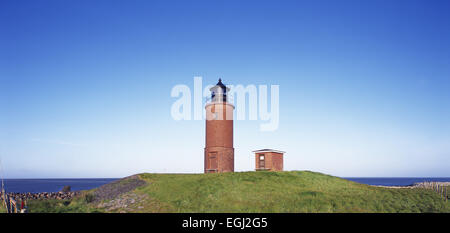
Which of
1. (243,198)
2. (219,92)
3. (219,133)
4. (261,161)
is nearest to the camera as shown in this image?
(243,198)

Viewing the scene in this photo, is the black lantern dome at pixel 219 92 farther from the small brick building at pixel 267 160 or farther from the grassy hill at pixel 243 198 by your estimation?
the grassy hill at pixel 243 198

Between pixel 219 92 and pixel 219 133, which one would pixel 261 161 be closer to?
pixel 219 133

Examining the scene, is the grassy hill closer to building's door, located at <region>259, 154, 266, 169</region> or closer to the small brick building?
the small brick building

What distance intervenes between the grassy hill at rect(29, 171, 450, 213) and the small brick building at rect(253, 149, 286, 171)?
5545 mm

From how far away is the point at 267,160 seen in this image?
1321 inches

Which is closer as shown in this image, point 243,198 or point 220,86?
point 243,198

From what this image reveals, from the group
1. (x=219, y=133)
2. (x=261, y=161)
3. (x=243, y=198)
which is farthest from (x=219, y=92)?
(x=243, y=198)

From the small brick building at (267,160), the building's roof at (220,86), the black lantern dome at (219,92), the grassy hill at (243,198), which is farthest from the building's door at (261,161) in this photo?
the building's roof at (220,86)

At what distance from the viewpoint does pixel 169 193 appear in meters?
22.3

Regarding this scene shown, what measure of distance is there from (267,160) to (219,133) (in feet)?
22.1

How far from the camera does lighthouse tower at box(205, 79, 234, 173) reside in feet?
110
